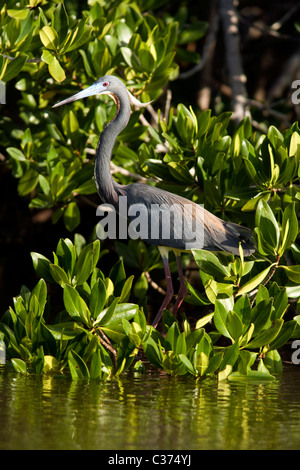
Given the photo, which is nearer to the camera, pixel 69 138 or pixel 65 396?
pixel 65 396

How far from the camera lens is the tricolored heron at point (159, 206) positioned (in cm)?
554

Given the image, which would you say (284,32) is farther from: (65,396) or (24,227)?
(65,396)

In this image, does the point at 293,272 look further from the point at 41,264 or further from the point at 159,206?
the point at 41,264

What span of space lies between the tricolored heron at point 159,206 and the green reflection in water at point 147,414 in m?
1.12

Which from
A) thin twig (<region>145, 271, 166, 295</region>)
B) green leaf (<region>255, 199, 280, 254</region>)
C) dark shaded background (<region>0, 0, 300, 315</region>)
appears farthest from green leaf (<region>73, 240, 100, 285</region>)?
dark shaded background (<region>0, 0, 300, 315</region>)

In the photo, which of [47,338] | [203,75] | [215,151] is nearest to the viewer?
[47,338]

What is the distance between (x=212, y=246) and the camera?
5566 millimetres

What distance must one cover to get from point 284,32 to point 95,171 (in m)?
7.01

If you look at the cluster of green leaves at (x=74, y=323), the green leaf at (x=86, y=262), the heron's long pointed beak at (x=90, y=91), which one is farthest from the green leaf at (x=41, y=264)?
the heron's long pointed beak at (x=90, y=91)

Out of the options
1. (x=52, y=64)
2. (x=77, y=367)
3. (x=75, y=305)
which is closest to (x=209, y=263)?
(x=75, y=305)

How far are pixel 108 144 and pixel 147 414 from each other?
7.59 ft

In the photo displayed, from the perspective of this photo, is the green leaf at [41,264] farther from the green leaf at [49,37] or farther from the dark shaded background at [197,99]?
the dark shaded background at [197,99]
